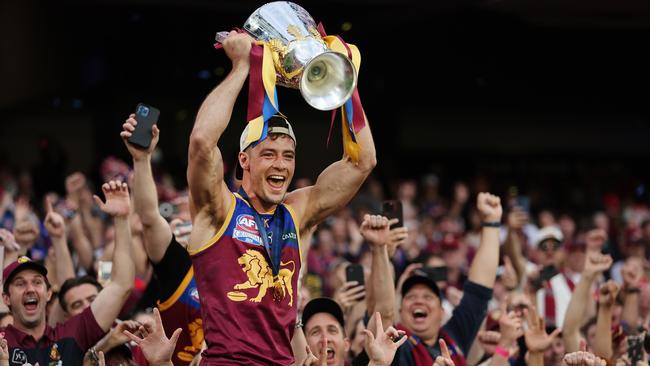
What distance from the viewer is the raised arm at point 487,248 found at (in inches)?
326

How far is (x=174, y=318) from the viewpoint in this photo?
746cm

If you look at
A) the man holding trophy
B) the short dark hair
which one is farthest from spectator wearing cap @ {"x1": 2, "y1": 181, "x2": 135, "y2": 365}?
the man holding trophy

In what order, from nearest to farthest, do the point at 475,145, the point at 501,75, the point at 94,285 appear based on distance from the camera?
the point at 94,285 → the point at 501,75 → the point at 475,145

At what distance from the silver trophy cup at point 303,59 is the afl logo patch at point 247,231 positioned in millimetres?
621

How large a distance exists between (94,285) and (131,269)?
755mm

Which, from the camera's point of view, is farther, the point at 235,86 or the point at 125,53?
the point at 125,53

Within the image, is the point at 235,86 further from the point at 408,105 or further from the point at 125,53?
the point at 408,105

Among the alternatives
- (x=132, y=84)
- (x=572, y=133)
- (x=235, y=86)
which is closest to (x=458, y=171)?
(x=572, y=133)

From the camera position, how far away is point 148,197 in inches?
277

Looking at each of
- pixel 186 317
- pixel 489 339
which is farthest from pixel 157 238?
pixel 489 339

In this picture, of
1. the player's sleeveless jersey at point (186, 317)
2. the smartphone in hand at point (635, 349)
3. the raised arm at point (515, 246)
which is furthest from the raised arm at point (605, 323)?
the player's sleeveless jersey at point (186, 317)

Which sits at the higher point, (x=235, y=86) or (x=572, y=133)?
(x=572, y=133)

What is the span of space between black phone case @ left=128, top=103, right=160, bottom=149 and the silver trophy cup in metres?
0.79

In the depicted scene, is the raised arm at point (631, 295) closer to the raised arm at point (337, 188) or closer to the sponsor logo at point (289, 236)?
the raised arm at point (337, 188)
